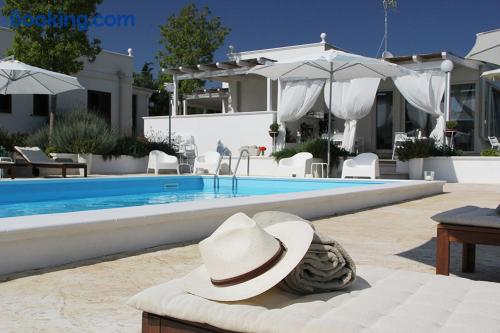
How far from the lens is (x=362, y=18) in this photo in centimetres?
3488

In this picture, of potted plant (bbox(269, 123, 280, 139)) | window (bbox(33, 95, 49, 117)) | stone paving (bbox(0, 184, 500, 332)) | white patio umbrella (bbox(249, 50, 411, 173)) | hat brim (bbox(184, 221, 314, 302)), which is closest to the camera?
hat brim (bbox(184, 221, 314, 302))

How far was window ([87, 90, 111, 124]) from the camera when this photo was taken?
19562mm

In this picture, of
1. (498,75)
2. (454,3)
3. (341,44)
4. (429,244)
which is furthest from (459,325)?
(454,3)

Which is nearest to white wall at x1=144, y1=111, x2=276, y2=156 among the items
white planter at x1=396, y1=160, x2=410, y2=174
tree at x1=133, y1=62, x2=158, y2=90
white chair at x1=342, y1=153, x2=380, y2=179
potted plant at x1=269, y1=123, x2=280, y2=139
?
potted plant at x1=269, y1=123, x2=280, y2=139

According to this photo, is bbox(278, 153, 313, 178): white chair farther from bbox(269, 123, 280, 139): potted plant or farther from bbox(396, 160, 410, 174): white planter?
bbox(396, 160, 410, 174): white planter

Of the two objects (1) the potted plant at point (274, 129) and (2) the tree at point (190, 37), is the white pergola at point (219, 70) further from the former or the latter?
(2) the tree at point (190, 37)

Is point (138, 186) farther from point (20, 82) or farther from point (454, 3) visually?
point (454, 3)

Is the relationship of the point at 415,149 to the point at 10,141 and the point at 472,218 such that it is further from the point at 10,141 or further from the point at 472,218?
the point at 10,141

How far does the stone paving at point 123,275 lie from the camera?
2.32 meters

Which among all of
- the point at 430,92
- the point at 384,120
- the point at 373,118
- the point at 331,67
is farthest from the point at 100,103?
the point at 430,92

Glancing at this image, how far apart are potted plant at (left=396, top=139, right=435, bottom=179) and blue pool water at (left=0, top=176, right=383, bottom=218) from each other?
3.40m

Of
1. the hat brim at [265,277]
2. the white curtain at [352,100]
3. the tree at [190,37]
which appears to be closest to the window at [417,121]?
the white curtain at [352,100]

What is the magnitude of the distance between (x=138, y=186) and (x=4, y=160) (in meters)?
3.25

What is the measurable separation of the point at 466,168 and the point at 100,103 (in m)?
13.8
